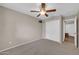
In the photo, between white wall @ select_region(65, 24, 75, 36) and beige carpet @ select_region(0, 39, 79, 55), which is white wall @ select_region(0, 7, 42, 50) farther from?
white wall @ select_region(65, 24, 75, 36)

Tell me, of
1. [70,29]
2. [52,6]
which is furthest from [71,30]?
[52,6]

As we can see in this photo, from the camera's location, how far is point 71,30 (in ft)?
6.46

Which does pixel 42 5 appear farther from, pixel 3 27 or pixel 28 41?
pixel 3 27

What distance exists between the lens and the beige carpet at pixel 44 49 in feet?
6.20

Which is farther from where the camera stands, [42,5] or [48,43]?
[48,43]

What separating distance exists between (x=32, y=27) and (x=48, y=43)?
0.43m

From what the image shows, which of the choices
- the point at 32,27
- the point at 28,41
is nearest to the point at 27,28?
the point at 32,27

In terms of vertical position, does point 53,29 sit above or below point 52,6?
below

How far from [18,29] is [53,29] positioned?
26.1 inches

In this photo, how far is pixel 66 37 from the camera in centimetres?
197

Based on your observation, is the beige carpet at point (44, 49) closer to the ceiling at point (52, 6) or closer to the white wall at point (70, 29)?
the white wall at point (70, 29)

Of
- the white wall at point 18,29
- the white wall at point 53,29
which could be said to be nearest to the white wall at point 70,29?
the white wall at point 53,29

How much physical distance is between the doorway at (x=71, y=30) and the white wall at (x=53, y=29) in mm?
110

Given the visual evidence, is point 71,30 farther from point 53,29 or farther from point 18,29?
point 18,29
